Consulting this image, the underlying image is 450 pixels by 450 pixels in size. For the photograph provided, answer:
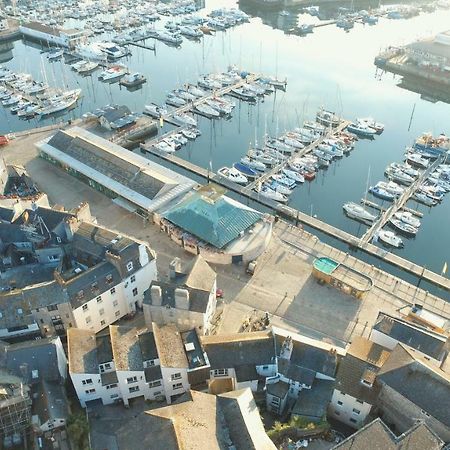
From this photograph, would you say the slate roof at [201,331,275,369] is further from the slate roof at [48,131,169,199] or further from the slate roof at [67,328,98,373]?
the slate roof at [48,131,169,199]

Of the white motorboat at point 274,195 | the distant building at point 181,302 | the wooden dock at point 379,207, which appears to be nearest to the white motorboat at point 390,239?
the wooden dock at point 379,207

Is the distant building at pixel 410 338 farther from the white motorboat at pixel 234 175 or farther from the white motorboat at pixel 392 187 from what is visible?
the white motorboat at pixel 234 175

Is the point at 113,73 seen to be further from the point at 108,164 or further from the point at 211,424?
the point at 211,424

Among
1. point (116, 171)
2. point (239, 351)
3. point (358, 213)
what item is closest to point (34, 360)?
point (239, 351)

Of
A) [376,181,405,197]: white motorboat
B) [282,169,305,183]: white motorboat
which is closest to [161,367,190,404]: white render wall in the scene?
[282,169,305,183]: white motorboat

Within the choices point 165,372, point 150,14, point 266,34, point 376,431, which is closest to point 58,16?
point 150,14

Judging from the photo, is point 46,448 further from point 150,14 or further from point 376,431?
point 150,14
